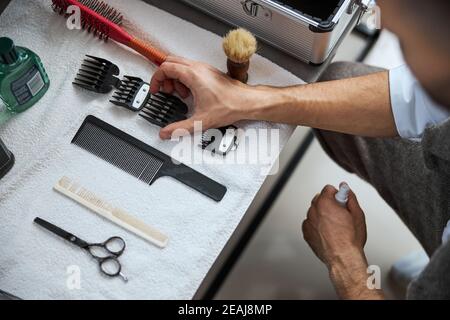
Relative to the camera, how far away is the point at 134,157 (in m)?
1.00

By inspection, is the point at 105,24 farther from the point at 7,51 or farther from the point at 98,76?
the point at 7,51

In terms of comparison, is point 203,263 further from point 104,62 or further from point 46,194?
point 104,62

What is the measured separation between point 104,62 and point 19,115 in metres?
0.17

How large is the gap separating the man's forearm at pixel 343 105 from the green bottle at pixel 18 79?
369 millimetres

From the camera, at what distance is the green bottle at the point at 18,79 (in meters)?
0.93

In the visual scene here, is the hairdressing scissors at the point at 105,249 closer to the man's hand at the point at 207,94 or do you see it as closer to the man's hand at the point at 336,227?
the man's hand at the point at 207,94

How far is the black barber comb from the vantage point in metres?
1.03

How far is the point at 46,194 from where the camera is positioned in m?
0.97

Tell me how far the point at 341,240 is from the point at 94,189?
46 centimetres

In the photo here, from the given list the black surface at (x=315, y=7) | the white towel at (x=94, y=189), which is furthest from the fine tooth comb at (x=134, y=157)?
the black surface at (x=315, y=7)

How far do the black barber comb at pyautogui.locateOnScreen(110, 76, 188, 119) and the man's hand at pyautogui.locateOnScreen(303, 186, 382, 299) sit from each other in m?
0.34

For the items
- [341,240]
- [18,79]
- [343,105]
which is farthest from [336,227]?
[18,79]

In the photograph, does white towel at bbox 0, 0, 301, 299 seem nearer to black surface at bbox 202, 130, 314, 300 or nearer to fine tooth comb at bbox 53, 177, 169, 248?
fine tooth comb at bbox 53, 177, 169, 248

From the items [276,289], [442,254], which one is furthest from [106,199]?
[276,289]
